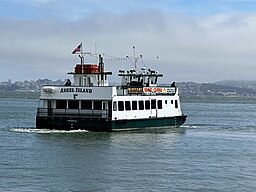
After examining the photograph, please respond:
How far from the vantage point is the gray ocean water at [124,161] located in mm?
29344

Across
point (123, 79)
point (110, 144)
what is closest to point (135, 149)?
point (110, 144)

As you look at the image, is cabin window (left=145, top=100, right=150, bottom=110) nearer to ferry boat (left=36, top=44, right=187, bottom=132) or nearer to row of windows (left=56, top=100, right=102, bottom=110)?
ferry boat (left=36, top=44, right=187, bottom=132)

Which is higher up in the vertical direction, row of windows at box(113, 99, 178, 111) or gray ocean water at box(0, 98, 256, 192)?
row of windows at box(113, 99, 178, 111)

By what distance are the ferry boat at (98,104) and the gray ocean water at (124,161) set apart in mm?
1162

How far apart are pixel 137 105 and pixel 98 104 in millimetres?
4338

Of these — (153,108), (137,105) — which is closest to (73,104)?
(137,105)

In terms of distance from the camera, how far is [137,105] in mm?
53406

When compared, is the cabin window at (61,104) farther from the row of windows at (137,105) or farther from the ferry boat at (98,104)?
the row of windows at (137,105)

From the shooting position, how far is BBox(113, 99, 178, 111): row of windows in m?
51.1

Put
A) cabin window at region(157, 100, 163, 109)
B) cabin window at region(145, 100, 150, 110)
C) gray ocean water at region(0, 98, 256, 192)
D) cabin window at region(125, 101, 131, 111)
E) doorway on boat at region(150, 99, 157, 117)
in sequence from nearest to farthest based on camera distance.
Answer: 1. gray ocean water at region(0, 98, 256, 192)
2. cabin window at region(125, 101, 131, 111)
3. cabin window at region(145, 100, 150, 110)
4. doorway on boat at region(150, 99, 157, 117)
5. cabin window at region(157, 100, 163, 109)

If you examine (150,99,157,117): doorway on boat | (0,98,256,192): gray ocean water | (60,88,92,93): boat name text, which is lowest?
(0,98,256,192): gray ocean water

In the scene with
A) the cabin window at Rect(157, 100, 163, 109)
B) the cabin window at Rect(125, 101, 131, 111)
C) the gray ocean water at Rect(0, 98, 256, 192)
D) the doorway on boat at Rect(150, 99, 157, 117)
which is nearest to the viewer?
the gray ocean water at Rect(0, 98, 256, 192)

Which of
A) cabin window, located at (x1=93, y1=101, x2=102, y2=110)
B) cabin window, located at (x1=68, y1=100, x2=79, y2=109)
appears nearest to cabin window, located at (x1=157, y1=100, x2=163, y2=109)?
Result: cabin window, located at (x1=93, y1=101, x2=102, y2=110)

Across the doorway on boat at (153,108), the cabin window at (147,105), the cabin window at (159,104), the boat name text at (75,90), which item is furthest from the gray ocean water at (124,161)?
the cabin window at (159,104)
